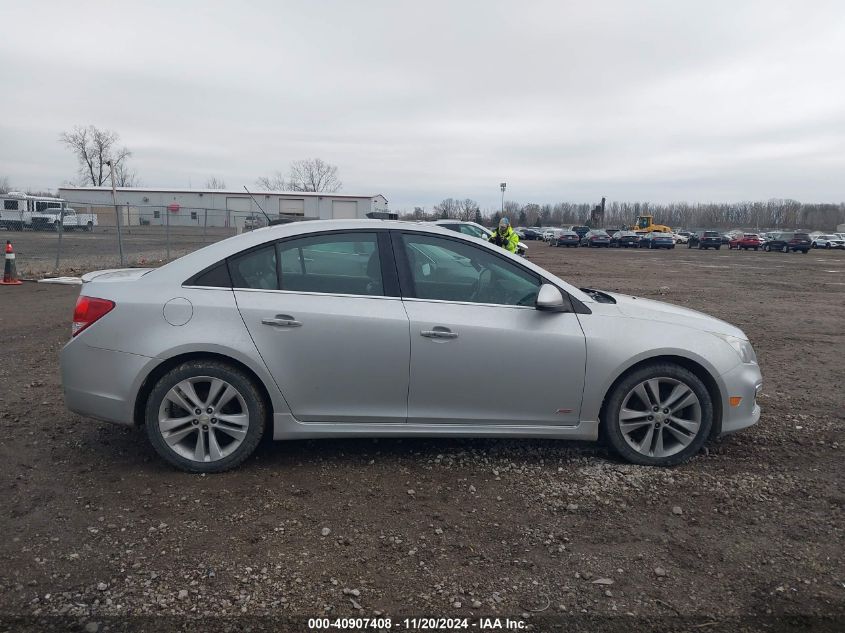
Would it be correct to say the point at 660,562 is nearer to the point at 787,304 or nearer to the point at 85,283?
the point at 85,283

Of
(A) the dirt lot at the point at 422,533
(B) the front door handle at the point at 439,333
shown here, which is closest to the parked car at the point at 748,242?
(A) the dirt lot at the point at 422,533

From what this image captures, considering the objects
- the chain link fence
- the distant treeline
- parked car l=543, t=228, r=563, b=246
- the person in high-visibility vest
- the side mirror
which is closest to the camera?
the side mirror

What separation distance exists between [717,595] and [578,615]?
68 cm

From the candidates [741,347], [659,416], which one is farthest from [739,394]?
[659,416]

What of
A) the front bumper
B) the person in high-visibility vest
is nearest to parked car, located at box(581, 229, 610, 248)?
the person in high-visibility vest

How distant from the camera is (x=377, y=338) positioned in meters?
3.88

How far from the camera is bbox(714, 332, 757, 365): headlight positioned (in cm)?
423

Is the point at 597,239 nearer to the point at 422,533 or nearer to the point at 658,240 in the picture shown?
the point at 658,240

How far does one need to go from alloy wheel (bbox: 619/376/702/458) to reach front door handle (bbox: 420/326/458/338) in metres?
1.23

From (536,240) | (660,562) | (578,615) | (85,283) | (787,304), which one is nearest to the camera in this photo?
(578,615)

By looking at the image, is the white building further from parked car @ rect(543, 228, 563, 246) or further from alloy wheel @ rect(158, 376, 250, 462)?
alloy wheel @ rect(158, 376, 250, 462)

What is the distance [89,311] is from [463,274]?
2.39 meters

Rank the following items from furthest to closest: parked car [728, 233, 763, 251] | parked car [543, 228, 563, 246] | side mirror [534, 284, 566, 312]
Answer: parked car [543, 228, 563, 246]
parked car [728, 233, 763, 251]
side mirror [534, 284, 566, 312]

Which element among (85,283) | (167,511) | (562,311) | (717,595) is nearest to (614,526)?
(717,595)
